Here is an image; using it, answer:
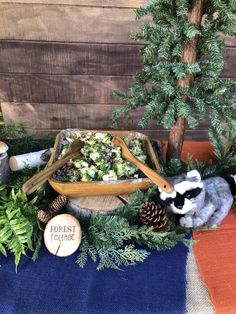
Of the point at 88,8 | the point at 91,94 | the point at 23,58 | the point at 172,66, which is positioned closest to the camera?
the point at 172,66

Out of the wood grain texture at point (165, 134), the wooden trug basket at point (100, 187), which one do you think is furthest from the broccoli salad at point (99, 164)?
the wood grain texture at point (165, 134)

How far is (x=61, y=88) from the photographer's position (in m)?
1.45

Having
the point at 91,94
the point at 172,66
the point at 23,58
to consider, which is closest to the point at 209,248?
the point at 172,66

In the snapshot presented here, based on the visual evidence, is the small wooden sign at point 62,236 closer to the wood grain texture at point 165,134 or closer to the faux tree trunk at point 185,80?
the faux tree trunk at point 185,80

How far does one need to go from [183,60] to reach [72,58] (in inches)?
28.9

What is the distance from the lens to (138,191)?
730 mm

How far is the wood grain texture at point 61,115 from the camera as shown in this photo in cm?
150

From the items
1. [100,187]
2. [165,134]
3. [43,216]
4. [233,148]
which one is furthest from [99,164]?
[165,134]

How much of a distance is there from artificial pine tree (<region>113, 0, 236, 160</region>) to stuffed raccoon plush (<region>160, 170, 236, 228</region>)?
0.14m

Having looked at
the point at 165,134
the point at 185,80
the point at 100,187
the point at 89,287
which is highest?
the point at 185,80

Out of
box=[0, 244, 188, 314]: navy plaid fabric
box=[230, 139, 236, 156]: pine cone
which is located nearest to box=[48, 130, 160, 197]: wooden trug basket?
box=[0, 244, 188, 314]: navy plaid fabric

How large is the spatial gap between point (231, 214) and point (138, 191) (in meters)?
0.27

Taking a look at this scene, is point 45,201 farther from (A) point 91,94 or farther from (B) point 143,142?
(A) point 91,94

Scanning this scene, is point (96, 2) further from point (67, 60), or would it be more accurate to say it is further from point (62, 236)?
point (62, 236)
